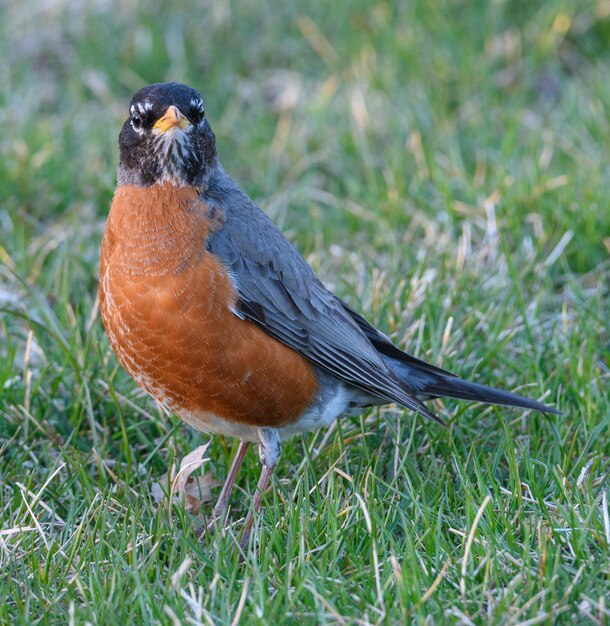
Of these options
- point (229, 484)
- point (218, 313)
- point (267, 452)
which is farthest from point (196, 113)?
point (229, 484)

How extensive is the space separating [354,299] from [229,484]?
1420 millimetres

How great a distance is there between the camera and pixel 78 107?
7.70 metres

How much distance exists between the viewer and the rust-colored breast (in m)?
3.89

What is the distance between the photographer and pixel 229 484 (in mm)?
4191

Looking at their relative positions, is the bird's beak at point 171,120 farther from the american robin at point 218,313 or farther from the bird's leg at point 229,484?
the bird's leg at point 229,484

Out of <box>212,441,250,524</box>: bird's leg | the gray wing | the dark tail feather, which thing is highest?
the gray wing

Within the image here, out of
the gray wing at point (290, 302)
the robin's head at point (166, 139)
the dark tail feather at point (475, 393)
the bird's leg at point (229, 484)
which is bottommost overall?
the bird's leg at point (229, 484)

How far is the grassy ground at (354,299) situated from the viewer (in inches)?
130

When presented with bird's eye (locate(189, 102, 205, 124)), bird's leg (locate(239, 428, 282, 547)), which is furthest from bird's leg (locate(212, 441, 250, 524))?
bird's eye (locate(189, 102, 205, 124))

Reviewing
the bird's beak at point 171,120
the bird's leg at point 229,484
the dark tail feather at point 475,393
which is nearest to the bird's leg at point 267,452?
the bird's leg at point 229,484

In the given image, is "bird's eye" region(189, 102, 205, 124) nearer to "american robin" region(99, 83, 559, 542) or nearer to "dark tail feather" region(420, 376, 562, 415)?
"american robin" region(99, 83, 559, 542)

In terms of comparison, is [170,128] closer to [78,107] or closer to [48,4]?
[78,107]

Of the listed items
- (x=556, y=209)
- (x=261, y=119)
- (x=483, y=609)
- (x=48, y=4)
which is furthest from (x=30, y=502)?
(x=48, y=4)

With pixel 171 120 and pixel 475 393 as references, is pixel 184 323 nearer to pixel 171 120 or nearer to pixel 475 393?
pixel 171 120
